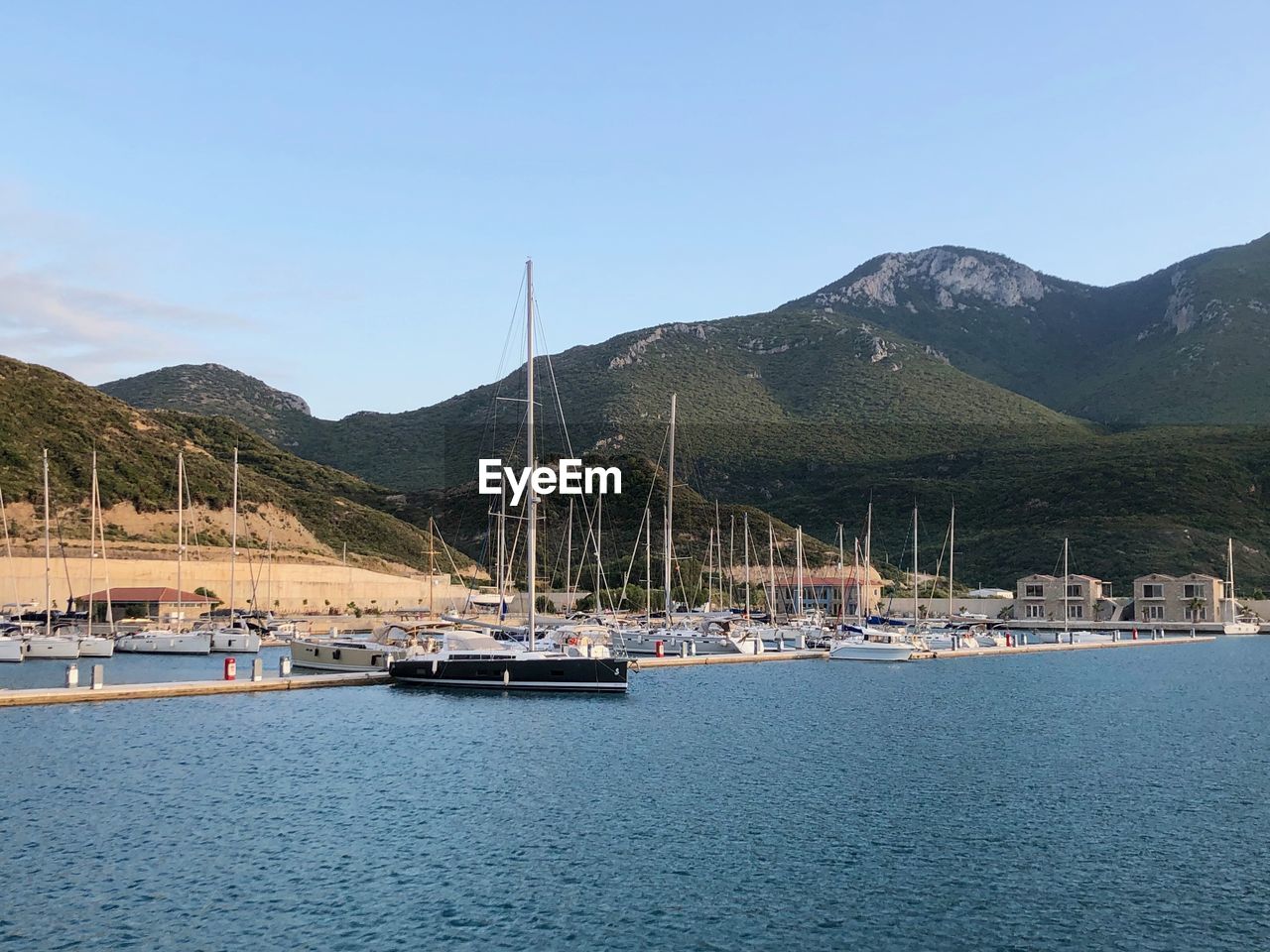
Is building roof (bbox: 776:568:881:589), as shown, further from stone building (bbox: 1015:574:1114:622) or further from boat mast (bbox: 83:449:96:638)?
boat mast (bbox: 83:449:96:638)

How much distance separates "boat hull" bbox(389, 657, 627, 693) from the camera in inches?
1682

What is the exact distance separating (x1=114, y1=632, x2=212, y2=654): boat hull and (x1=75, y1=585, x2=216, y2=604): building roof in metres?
9.70

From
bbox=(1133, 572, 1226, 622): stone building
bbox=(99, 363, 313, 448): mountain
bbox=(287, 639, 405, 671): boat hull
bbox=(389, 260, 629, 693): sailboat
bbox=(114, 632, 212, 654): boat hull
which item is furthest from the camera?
bbox=(99, 363, 313, 448): mountain

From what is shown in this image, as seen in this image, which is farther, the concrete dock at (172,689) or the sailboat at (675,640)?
the sailboat at (675,640)

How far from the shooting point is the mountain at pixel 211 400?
182750mm

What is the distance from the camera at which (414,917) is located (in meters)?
17.1

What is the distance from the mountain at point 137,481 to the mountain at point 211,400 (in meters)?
57.2

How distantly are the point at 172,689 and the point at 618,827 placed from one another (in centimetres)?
Answer: 2262

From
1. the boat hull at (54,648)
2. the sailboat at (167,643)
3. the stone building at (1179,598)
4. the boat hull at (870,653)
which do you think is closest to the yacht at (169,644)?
the sailboat at (167,643)

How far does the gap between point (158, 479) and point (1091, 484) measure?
106 m

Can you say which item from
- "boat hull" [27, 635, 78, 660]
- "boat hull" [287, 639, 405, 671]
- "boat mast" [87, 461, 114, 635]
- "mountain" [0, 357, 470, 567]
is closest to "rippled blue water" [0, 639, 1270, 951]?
"boat hull" [287, 639, 405, 671]

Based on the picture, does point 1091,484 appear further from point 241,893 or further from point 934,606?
point 241,893

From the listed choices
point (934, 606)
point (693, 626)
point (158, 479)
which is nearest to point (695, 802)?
point (693, 626)

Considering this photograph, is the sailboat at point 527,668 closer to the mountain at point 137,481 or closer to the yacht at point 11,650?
the yacht at point 11,650
